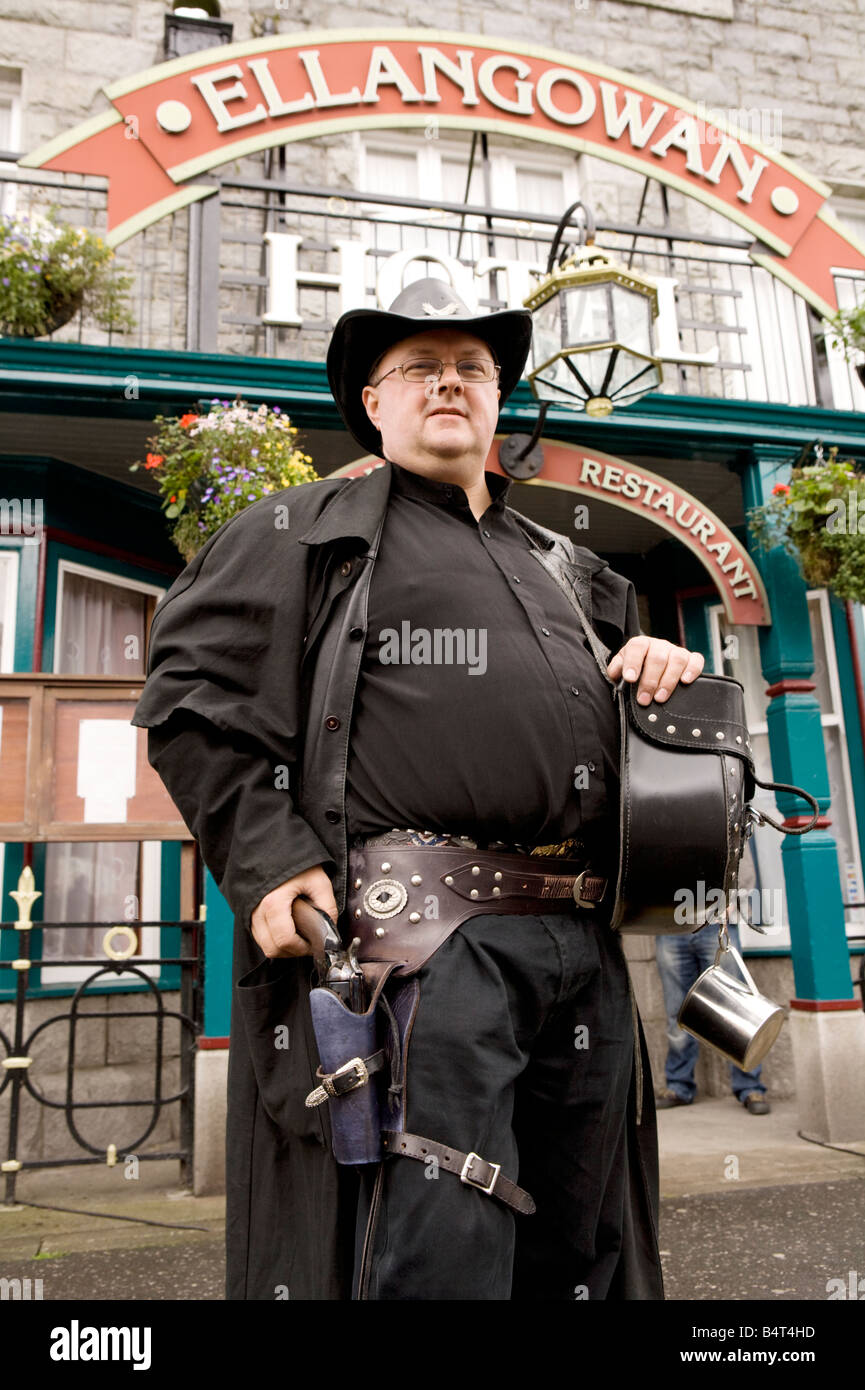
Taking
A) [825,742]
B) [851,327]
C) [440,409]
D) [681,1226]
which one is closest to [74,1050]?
[681,1226]

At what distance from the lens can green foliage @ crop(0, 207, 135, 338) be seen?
5160 mm

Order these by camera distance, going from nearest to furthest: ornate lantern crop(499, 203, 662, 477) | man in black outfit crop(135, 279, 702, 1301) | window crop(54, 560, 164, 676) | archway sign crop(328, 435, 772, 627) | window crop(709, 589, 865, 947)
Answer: man in black outfit crop(135, 279, 702, 1301) < ornate lantern crop(499, 203, 662, 477) < archway sign crop(328, 435, 772, 627) < window crop(54, 560, 164, 676) < window crop(709, 589, 865, 947)

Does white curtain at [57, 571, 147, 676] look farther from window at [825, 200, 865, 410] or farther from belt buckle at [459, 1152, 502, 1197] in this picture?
belt buckle at [459, 1152, 502, 1197]

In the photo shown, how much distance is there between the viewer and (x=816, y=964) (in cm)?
553

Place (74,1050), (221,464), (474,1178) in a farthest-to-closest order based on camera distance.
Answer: (74,1050) < (221,464) < (474,1178)

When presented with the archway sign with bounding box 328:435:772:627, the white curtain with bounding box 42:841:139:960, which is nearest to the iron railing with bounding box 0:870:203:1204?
the white curtain with bounding box 42:841:139:960

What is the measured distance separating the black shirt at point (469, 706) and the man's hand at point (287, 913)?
156 mm

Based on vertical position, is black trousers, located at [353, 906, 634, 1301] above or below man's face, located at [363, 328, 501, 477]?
below

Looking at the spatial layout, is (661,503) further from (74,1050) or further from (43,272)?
(74,1050)

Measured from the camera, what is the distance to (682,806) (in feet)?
6.21

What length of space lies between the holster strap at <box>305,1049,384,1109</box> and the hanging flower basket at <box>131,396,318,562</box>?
3.46 metres

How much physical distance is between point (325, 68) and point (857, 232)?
5.11 meters

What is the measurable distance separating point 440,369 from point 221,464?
2.87 meters
